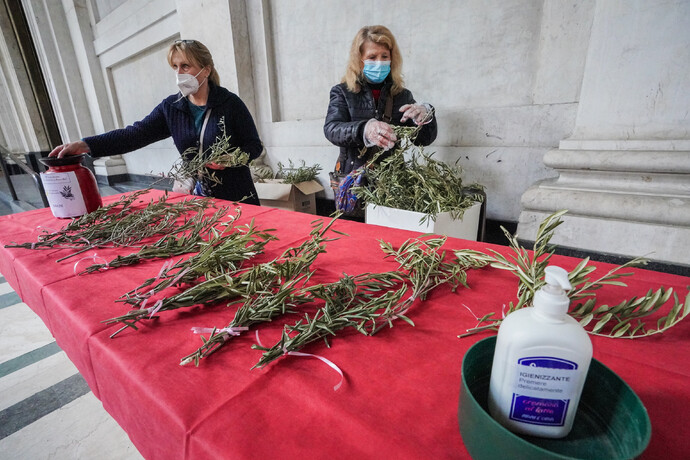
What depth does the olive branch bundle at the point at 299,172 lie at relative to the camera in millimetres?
3547

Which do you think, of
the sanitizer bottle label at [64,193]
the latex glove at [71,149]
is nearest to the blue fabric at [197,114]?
the latex glove at [71,149]

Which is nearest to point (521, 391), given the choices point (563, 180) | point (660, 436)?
point (660, 436)

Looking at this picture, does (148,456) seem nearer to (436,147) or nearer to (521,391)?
(521,391)

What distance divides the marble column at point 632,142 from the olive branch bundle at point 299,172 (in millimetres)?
2382

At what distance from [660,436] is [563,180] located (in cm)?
205

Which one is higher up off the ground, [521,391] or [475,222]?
[521,391]

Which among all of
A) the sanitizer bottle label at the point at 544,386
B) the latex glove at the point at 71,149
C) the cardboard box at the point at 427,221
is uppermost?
the latex glove at the point at 71,149

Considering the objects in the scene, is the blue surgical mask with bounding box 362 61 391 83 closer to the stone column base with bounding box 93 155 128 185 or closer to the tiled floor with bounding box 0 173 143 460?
the tiled floor with bounding box 0 173 143 460

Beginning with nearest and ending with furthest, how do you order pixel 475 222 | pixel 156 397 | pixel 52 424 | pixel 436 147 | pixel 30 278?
pixel 156 397
pixel 30 278
pixel 52 424
pixel 475 222
pixel 436 147

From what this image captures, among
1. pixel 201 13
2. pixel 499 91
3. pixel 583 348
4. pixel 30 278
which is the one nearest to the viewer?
pixel 583 348

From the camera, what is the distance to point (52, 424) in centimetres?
134

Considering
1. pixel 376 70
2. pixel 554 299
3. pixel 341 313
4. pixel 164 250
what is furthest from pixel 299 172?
pixel 554 299

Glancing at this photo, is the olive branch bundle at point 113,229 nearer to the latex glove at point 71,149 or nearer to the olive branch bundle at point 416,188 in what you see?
the latex glove at point 71,149

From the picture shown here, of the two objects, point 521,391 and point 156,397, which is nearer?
point 521,391
